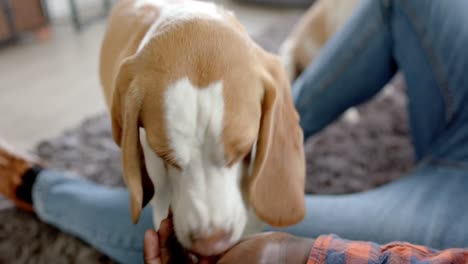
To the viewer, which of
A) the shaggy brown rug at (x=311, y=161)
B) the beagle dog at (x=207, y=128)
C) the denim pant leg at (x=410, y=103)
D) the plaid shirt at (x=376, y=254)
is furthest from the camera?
the shaggy brown rug at (x=311, y=161)

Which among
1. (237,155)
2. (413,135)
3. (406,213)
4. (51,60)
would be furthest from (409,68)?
(51,60)

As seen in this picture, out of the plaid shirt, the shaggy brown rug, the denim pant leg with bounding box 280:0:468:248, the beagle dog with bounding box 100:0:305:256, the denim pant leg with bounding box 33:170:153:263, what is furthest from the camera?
the shaggy brown rug

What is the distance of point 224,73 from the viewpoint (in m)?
0.83

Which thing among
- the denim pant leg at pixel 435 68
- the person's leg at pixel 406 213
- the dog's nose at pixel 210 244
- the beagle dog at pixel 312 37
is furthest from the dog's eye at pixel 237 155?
the beagle dog at pixel 312 37

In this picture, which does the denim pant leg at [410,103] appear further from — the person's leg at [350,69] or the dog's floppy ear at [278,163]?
the dog's floppy ear at [278,163]

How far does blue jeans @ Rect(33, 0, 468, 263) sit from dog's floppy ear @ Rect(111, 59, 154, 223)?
280 millimetres

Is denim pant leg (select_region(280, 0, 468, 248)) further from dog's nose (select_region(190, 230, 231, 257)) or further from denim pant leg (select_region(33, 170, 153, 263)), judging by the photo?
denim pant leg (select_region(33, 170, 153, 263))

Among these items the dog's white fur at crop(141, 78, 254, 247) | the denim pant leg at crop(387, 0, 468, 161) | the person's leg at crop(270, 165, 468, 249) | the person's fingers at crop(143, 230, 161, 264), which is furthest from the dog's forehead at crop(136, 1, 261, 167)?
the denim pant leg at crop(387, 0, 468, 161)

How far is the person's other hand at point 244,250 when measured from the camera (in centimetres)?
79

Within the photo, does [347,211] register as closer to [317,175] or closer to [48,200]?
[317,175]

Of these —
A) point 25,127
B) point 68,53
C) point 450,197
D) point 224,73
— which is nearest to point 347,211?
point 450,197

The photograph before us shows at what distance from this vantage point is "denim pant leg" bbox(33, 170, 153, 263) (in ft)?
3.91

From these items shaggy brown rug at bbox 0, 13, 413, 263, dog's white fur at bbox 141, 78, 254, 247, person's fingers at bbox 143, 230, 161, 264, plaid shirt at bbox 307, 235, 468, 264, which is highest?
dog's white fur at bbox 141, 78, 254, 247

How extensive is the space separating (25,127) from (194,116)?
58.9 inches
